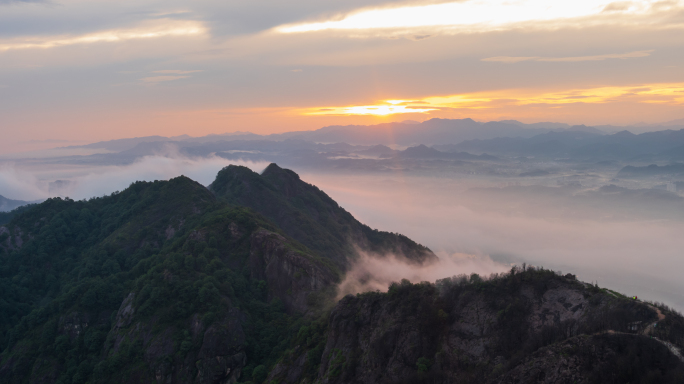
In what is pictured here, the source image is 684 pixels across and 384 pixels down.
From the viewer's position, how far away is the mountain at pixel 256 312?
26.2 meters

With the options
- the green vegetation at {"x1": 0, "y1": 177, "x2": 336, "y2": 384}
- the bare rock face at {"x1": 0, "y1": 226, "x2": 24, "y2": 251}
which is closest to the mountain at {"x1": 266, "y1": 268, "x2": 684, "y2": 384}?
the green vegetation at {"x1": 0, "y1": 177, "x2": 336, "y2": 384}

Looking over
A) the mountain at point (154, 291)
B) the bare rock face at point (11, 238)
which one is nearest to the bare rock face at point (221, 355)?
the mountain at point (154, 291)

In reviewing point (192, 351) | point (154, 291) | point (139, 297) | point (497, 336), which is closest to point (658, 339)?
point (497, 336)

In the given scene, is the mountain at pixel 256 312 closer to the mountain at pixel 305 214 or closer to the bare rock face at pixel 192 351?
the bare rock face at pixel 192 351

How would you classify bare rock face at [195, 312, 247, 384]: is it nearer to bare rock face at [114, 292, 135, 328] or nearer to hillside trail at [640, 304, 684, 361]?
bare rock face at [114, 292, 135, 328]

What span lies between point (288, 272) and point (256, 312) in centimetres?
757

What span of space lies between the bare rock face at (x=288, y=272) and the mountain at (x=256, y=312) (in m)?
0.22

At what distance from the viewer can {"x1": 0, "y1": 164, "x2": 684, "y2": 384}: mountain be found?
26.2m

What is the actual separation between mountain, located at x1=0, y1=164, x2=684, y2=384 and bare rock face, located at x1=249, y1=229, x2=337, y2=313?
0.72ft

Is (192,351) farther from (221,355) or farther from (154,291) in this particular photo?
(154,291)

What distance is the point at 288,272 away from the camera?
2464 inches

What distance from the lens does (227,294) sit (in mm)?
58406

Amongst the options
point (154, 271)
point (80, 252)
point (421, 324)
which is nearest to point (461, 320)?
point (421, 324)

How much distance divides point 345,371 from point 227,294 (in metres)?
28.6
